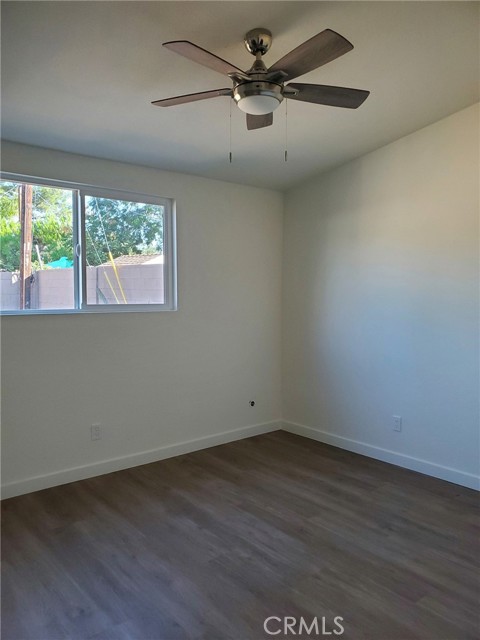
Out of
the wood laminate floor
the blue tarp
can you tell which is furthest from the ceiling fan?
the wood laminate floor

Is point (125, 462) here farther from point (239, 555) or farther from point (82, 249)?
point (82, 249)

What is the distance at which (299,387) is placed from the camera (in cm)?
436

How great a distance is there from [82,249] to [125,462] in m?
1.69

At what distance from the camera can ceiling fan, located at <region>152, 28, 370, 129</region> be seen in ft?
5.42

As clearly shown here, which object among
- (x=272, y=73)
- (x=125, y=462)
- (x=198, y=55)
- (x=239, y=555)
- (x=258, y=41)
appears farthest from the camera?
(x=125, y=462)

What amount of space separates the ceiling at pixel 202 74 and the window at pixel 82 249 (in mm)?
364

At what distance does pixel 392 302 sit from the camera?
139 inches

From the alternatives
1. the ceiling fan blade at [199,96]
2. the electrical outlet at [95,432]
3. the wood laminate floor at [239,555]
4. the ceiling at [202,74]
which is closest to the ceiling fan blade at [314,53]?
the ceiling fan blade at [199,96]

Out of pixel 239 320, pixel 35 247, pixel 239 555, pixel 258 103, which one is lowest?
pixel 239 555

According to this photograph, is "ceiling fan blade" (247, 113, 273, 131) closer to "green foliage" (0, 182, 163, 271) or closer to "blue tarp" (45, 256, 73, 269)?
"green foliage" (0, 182, 163, 271)

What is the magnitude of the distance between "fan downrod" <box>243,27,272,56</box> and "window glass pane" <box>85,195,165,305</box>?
1713mm

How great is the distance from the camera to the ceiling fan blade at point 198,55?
160 centimetres

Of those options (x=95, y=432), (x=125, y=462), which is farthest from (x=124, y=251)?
(x=125, y=462)

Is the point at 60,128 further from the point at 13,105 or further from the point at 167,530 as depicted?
the point at 167,530
